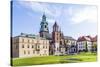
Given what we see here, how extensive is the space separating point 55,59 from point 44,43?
0.21 meters

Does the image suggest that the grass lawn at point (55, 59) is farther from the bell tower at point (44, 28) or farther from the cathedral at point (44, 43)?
the bell tower at point (44, 28)

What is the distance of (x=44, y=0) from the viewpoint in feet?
6.96

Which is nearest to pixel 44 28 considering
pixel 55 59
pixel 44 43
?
pixel 44 43

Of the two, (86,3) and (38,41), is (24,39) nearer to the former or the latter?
(38,41)

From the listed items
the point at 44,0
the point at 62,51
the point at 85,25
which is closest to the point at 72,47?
the point at 62,51

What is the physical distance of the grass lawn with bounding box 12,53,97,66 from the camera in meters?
2.03

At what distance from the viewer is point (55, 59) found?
2.14 m

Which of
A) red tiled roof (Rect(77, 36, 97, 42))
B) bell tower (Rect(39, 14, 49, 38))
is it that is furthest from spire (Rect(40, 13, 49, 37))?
red tiled roof (Rect(77, 36, 97, 42))

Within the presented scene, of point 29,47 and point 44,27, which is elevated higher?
point 44,27

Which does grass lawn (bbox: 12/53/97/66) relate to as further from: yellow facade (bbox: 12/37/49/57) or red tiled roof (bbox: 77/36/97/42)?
red tiled roof (bbox: 77/36/97/42)

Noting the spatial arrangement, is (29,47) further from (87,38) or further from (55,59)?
(87,38)

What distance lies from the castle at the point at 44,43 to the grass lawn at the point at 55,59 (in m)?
0.04
